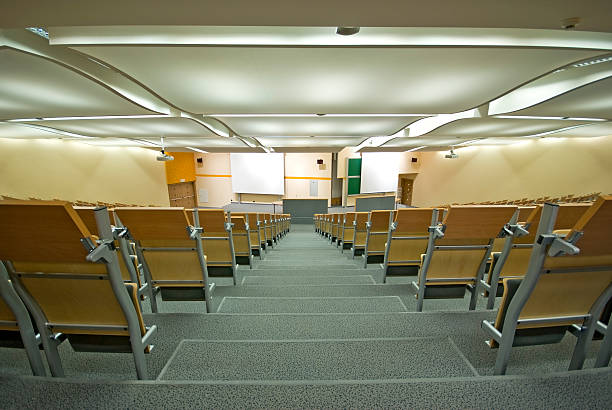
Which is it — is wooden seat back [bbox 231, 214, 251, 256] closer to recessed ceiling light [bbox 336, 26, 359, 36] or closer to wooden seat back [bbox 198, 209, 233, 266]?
wooden seat back [bbox 198, 209, 233, 266]

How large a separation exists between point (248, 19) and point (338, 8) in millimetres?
785

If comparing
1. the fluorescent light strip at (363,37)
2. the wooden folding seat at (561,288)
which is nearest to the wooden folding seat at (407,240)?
the wooden folding seat at (561,288)

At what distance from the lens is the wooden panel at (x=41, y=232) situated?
939mm

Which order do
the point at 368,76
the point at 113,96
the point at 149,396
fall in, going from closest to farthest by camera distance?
the point at 149,396 < the point at 368,76 < the point at 113,96

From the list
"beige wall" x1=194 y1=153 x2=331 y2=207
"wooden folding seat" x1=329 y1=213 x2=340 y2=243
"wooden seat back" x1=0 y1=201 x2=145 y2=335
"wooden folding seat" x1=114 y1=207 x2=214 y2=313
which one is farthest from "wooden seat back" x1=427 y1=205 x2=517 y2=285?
"beige wall" x1=194 y1=153 x2=331 y2=207

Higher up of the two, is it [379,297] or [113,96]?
[113,96]

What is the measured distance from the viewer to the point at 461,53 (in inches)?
99.9

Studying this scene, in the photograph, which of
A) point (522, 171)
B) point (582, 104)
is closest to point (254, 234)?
point (582, 104)

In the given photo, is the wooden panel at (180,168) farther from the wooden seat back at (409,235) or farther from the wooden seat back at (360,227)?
the wooden seat back at (409,235)

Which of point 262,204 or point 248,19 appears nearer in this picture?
point 248,19

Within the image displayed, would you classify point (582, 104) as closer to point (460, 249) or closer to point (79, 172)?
point (460, 249)

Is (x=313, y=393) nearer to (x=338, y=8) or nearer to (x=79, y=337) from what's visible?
(x=79, y=337)

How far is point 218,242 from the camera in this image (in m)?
2.89

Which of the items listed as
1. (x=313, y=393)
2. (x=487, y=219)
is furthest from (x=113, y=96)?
(x=487, y=219)
